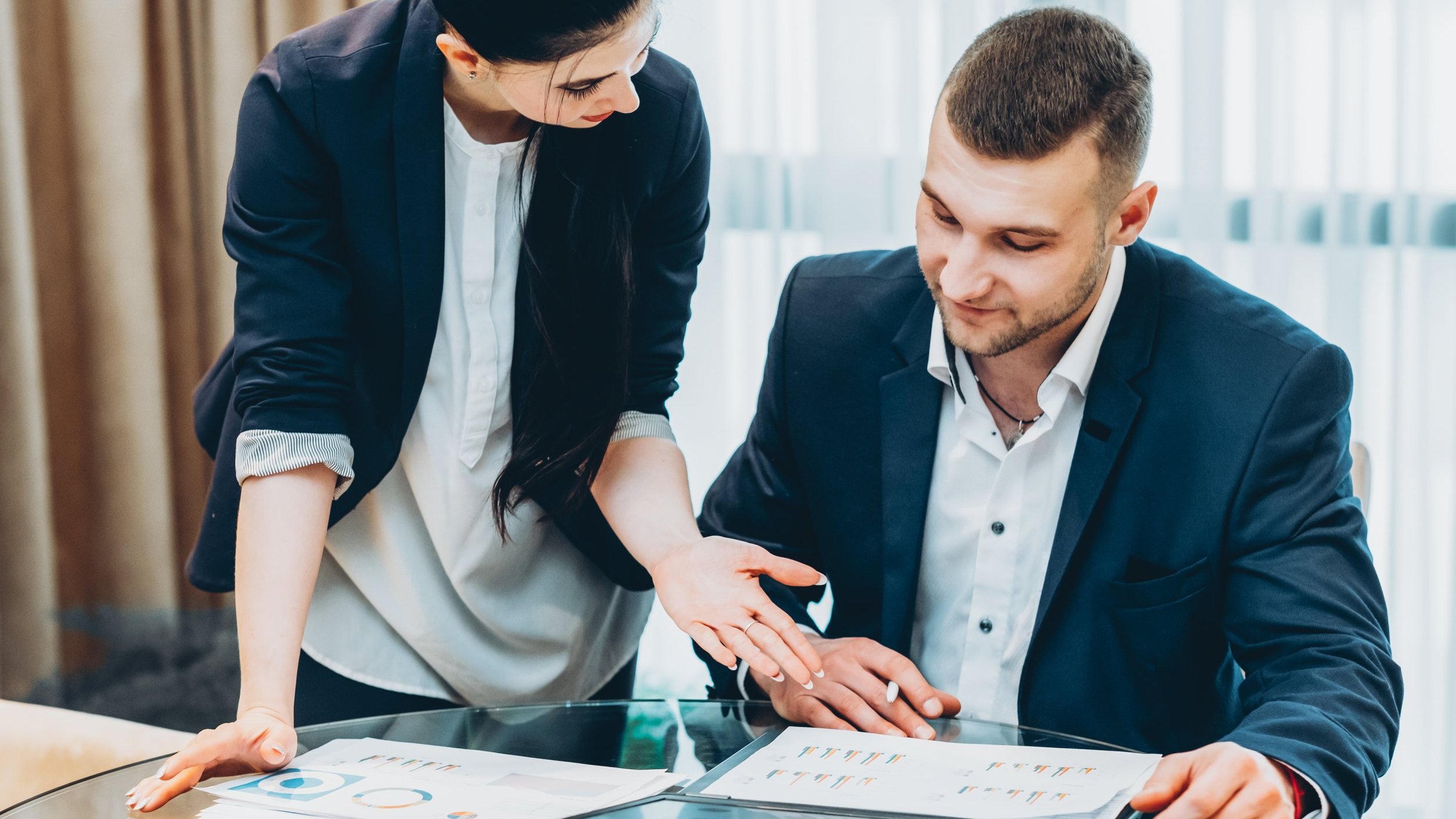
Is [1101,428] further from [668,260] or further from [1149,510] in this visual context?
[668,260]

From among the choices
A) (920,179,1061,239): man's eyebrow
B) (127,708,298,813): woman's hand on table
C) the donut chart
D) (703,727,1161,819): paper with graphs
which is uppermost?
(920,179,1061,239): man's eyebrow

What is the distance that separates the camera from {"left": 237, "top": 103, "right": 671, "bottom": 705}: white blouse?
4.35 ft

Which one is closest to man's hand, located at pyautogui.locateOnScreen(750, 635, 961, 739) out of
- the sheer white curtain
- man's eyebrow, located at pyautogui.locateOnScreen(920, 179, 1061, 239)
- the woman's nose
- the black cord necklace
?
the black cord necklace

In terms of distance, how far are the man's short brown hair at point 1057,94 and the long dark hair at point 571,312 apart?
374 millimetres

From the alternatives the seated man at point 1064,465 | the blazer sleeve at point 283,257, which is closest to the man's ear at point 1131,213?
the seated man at point 1064,465

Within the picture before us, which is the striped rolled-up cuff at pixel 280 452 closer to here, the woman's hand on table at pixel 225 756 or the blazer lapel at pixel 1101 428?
the woman's hand on table at pixel 225 756

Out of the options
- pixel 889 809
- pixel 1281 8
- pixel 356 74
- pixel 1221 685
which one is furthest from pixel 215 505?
pixel 1281 8

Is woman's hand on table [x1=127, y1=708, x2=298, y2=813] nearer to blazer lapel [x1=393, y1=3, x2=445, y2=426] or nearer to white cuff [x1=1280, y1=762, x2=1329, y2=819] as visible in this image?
blazer lapel [x1=393, y1=3, x2=445, y2=426]

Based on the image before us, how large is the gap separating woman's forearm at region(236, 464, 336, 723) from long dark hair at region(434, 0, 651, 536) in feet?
0.64

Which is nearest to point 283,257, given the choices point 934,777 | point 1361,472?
point 934,777

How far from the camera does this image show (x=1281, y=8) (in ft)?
7.94

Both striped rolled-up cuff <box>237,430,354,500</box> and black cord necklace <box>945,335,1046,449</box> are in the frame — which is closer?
striped rolled-up cuff <box>237,430,354,500</box>

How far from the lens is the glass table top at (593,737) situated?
1.09 m

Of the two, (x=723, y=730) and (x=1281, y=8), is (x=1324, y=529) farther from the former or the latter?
(x=1281, y=8)
